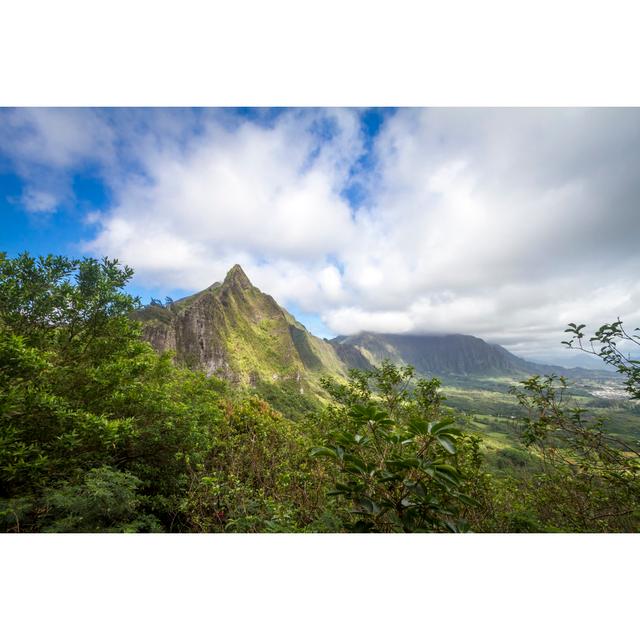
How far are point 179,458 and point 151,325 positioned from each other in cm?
7369

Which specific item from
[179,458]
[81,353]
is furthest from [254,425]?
[81,353]

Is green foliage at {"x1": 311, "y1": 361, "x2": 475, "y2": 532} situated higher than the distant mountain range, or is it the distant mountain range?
the distant mountain range

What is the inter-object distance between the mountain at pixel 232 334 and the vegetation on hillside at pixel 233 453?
1934 inches

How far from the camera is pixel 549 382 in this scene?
3945mm

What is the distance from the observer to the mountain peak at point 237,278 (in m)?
119

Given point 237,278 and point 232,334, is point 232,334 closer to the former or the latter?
point 232,334

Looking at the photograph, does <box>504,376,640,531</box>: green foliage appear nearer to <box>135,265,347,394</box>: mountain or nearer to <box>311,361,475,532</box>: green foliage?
<box>311,361,475,532</box>: green foliage

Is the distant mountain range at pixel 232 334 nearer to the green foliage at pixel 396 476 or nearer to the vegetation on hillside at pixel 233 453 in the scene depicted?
the vegetation on hillside at pixel 233 453

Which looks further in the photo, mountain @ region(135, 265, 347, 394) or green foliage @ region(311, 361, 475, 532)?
mountain @ region(135, 265, 347, 394)

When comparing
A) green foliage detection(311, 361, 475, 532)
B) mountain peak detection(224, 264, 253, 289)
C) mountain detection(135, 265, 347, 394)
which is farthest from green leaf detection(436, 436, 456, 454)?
mountain peak detection(224, 264, 253, 289)

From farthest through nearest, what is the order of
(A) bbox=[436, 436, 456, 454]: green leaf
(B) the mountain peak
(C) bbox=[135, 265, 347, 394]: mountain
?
(B) the mountain peak
(C) bbox=[135, 265, 347, 394]: mountain
(A) bbox=[436, 436, 456, 454]: green leaf

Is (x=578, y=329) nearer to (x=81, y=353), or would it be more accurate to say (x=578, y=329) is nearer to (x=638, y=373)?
(x=638, y=373)

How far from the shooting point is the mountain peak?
119m

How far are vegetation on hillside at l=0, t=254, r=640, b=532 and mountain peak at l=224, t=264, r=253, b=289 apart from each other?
383ft
